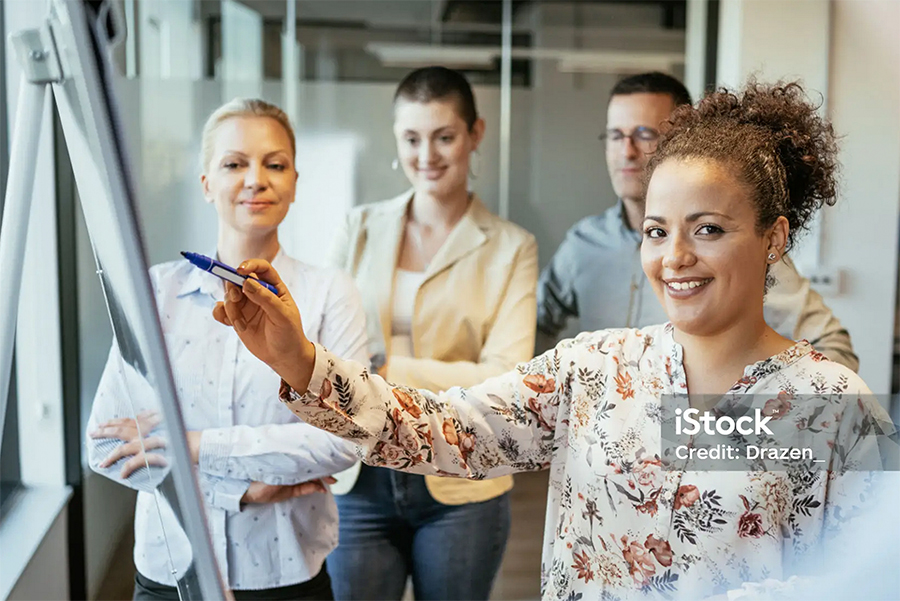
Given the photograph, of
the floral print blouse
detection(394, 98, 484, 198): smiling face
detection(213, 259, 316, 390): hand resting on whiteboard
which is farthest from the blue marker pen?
detection(394, 98, 484, 198): smiling face

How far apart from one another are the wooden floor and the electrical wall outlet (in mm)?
846

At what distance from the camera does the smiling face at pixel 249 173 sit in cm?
141

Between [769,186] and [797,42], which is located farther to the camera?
[797,42]

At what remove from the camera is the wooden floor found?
1.74 m

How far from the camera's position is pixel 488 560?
1704mm

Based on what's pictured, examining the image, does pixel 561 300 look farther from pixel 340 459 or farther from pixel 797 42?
pixel 797 42

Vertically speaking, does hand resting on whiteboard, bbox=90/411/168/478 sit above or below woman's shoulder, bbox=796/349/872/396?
below

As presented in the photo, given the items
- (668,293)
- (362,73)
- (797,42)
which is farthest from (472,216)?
(797,42)

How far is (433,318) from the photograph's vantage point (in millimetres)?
1699

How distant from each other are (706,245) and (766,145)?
0.15 meters

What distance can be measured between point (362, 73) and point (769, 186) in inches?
45.4

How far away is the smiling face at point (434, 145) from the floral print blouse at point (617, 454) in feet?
2.23

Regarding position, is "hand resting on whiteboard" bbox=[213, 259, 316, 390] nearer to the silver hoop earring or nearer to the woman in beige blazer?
the woman in beige blazer

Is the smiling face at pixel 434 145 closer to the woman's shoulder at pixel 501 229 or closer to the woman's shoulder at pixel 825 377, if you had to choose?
the woman's shoulder at pixel 501 229
